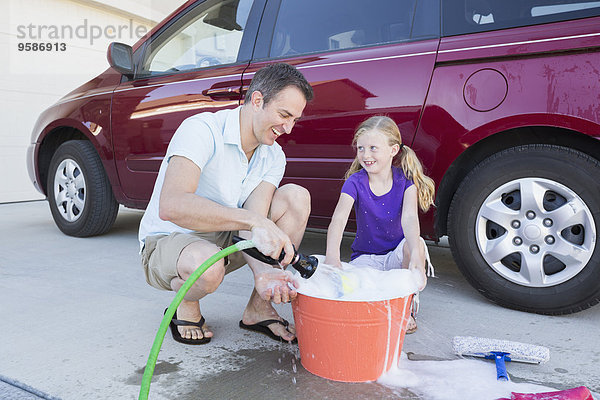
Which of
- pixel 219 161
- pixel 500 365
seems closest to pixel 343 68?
pixel 219 161

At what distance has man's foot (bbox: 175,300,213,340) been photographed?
1839 mm

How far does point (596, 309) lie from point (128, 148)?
2.78 metres

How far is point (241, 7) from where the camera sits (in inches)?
118

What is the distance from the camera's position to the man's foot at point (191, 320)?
184 cm

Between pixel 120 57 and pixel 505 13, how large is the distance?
2.28 meters

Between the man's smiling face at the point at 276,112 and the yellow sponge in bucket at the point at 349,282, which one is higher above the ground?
the man's smiling face at the point at 276,112

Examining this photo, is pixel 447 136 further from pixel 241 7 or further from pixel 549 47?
pixel 241 7

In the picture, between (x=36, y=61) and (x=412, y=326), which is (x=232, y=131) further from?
(x=36, y=61)

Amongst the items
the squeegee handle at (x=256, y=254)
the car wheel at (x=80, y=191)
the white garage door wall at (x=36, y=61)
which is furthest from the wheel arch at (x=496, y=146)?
the white garage door wall at (x=36, y=61)

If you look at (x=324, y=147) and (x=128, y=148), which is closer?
(x=324, y=147)

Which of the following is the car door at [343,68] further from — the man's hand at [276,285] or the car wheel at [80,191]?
the car wheel at [80,191]

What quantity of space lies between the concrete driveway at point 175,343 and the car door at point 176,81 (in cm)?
74

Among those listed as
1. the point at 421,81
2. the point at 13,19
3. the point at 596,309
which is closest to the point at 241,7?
the point at 421,81

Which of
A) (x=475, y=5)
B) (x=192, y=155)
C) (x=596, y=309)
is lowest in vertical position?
(x=596, y=309)
